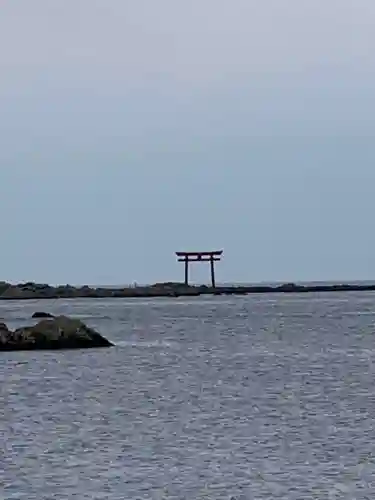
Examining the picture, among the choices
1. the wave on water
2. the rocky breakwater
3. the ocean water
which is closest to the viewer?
the ocean water

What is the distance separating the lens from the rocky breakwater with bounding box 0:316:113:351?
60938 millimetres

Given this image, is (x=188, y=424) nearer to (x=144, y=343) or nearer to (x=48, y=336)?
(x=48, y=336)

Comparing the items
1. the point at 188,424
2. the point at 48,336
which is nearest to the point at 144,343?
the point at 48,336

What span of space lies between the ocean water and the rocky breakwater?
548 millimetres

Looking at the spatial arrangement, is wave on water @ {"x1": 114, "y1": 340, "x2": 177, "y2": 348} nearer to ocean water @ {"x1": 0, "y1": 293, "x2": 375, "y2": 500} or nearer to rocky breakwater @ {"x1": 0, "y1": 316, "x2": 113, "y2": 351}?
ocean water @ {"x1": 0, "y1": 293, "x2": 375, "y2": 500}

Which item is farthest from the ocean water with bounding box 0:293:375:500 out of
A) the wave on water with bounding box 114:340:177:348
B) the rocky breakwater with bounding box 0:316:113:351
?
the wave on water with bounding box 114:340:177:348

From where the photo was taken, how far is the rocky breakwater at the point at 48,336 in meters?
60.9

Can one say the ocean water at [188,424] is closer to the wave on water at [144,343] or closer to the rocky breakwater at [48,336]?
the rocky breakwater at [48,336]

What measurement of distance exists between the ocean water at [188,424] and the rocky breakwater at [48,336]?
55cm

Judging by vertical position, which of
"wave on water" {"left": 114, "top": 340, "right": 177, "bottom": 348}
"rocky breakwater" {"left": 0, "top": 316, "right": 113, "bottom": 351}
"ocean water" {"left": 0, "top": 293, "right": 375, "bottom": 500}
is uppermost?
"rocky breakwater" {"left": 0, "top": 316, "right": 113, "bottom": 351}

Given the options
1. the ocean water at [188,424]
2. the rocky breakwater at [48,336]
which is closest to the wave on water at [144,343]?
the ocean water at [188,424]

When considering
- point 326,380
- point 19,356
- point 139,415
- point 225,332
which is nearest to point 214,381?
point 326,380

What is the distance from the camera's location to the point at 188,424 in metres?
33.6

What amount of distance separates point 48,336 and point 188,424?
28.5 m
